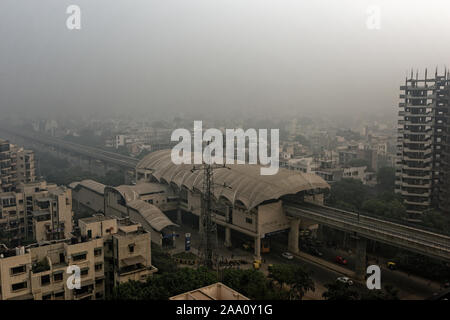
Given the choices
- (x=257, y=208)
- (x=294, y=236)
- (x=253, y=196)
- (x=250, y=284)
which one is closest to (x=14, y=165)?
(x=253, y=196)

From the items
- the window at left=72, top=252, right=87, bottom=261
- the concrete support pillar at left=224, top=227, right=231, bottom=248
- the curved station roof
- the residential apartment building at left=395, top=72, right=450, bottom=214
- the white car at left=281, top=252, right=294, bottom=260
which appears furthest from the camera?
the residential apartment building at left=395, top=72, right=450, bottom=214

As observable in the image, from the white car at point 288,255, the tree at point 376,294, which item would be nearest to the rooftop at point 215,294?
the tree at point 376,294

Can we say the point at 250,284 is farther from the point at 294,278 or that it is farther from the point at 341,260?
the point at 341,260

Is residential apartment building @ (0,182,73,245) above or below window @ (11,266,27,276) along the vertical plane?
below

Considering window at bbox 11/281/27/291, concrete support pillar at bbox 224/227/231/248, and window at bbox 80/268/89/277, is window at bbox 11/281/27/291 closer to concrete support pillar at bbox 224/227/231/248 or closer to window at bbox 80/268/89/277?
window at bbox 80/268/89/277

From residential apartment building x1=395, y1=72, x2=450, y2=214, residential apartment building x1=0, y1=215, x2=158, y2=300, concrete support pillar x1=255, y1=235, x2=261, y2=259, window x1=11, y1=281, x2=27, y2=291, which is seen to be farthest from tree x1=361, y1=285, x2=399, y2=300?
residential apartment building x1=395, y1=72, x2=450, y2=214
